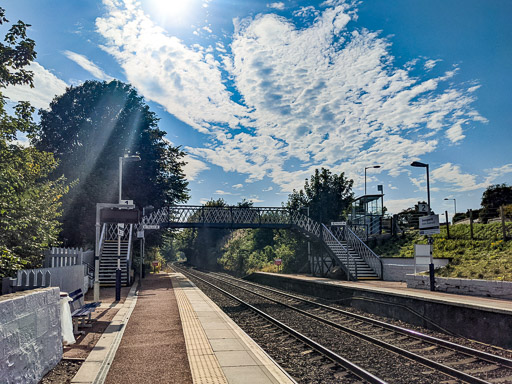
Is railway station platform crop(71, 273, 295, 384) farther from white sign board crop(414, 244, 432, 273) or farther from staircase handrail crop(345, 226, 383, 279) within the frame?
staircase handrail crop(345, 226, 383, 279)

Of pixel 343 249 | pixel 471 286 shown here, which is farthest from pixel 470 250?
pixel 343 249

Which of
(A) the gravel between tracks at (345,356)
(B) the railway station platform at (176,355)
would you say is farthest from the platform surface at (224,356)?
(A) the gravel between tracks at (345,356)

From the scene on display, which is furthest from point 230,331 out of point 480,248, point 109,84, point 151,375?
point 109,84

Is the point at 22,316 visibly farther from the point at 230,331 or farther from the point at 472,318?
the point at 472,318

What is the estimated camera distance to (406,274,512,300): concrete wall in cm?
1280

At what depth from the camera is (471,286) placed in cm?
1400

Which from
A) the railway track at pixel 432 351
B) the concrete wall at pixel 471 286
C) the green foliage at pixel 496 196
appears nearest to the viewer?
the railway track at pixel 432 351

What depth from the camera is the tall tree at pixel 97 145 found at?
30516 millimetres

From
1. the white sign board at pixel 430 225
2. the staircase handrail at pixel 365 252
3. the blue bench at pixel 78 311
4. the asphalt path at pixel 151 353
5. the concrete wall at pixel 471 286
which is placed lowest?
the asphalt path at pixel 151 353

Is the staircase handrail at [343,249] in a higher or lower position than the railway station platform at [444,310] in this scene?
higher

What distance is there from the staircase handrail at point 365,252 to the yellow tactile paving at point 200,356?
49.3 ft

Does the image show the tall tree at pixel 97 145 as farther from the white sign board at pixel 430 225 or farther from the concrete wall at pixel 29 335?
the concrete wall at pixel 29 335

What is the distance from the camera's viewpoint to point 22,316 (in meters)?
5.45

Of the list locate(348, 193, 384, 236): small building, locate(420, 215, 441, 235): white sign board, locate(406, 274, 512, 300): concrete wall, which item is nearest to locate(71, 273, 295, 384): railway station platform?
locate(406, 274, 512, 300): concrete wall
